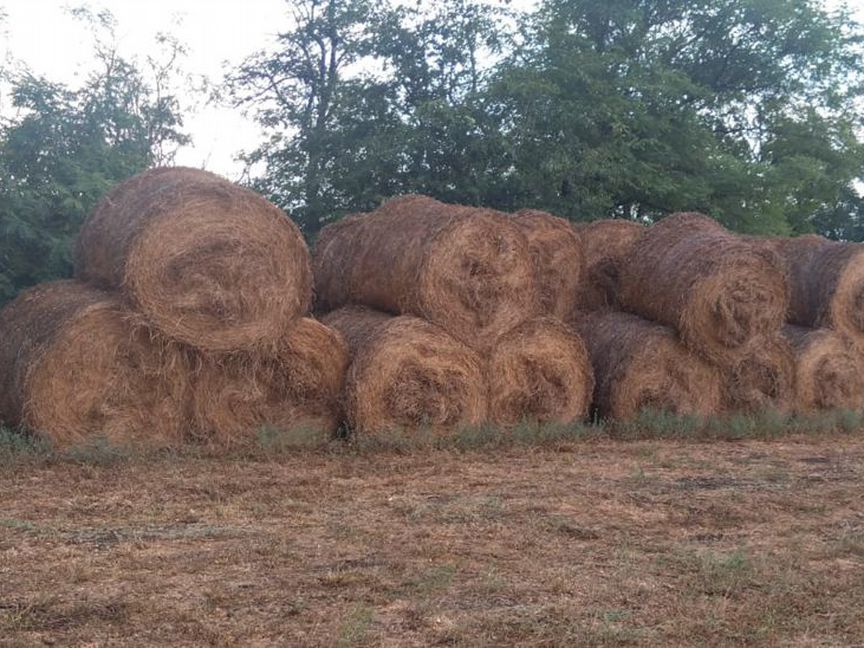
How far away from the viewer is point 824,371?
12.1 m

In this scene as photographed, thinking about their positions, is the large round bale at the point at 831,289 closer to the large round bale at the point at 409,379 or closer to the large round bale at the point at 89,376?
the large round bale at the point at 409,379

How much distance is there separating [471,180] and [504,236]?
6345 mm

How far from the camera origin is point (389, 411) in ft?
30.2

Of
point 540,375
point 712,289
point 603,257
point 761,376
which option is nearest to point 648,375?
point 712,289

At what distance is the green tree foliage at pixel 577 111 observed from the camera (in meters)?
15.8

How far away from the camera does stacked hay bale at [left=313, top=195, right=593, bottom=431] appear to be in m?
9.32

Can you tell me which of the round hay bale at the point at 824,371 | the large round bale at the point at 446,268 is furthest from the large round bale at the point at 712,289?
the large round bale at the point at 446,268

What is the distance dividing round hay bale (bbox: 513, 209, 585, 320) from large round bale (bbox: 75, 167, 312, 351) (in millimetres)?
3016

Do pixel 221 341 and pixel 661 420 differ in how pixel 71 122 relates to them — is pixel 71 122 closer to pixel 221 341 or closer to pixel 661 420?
pixel 221 341

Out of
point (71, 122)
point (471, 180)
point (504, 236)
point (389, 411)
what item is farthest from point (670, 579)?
point (471, 180)

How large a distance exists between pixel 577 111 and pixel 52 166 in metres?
7.51

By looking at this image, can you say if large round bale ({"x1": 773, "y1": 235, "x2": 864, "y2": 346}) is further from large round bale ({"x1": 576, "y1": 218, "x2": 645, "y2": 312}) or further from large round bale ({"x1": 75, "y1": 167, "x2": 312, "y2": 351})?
large round bale ({"x1": 75, "y1": 167, "x2": 312, "y2": 351})

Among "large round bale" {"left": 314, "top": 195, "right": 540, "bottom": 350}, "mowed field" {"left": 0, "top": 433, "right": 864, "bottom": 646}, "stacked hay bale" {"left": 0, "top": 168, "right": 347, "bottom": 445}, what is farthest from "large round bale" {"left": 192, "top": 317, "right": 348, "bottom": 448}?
"large round bale" {"left": 314, "top": 195, "right": 540, "bottom": 350}

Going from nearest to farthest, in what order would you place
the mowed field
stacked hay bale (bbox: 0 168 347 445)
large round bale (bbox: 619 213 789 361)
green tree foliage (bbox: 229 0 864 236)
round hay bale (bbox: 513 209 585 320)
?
the mowed field
stacked hay bale (bbox: 0 168 347 445)
large round bale (bbox: 619 213 789 361)
round hay bale (bbox: 513 209 585 320)
green tree foliage (bbox: 229 0 864 236)
